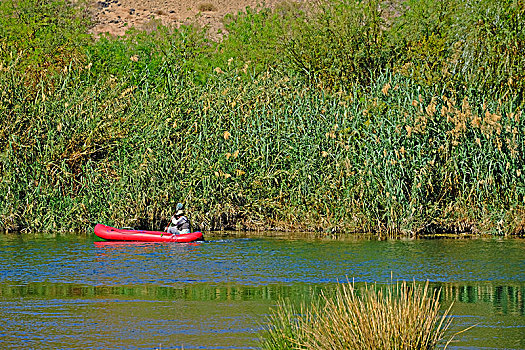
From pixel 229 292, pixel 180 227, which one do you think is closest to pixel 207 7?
pixel 180 227

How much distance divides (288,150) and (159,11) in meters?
49.0

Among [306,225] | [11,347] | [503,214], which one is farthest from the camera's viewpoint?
[306,225]

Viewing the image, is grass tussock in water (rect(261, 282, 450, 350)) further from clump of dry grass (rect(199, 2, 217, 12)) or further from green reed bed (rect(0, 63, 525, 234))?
clump of dry grass (rect(199, 2, 217, 12))

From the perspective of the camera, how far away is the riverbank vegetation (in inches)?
869

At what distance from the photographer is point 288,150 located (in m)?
23.6

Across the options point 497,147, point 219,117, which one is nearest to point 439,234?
point 497,147

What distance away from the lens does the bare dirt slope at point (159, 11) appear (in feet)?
223

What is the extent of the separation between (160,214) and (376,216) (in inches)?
223

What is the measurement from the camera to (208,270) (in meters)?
17.3

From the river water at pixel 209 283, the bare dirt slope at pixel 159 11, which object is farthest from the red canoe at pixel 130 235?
the bare dirt slope at pixel 159 11

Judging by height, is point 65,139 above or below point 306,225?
above

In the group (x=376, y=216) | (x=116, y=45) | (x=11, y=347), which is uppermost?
(x=116, y=45)

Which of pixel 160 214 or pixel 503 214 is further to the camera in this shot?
pixel 160 214

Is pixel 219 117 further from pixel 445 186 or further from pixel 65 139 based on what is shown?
pixel 445 186
